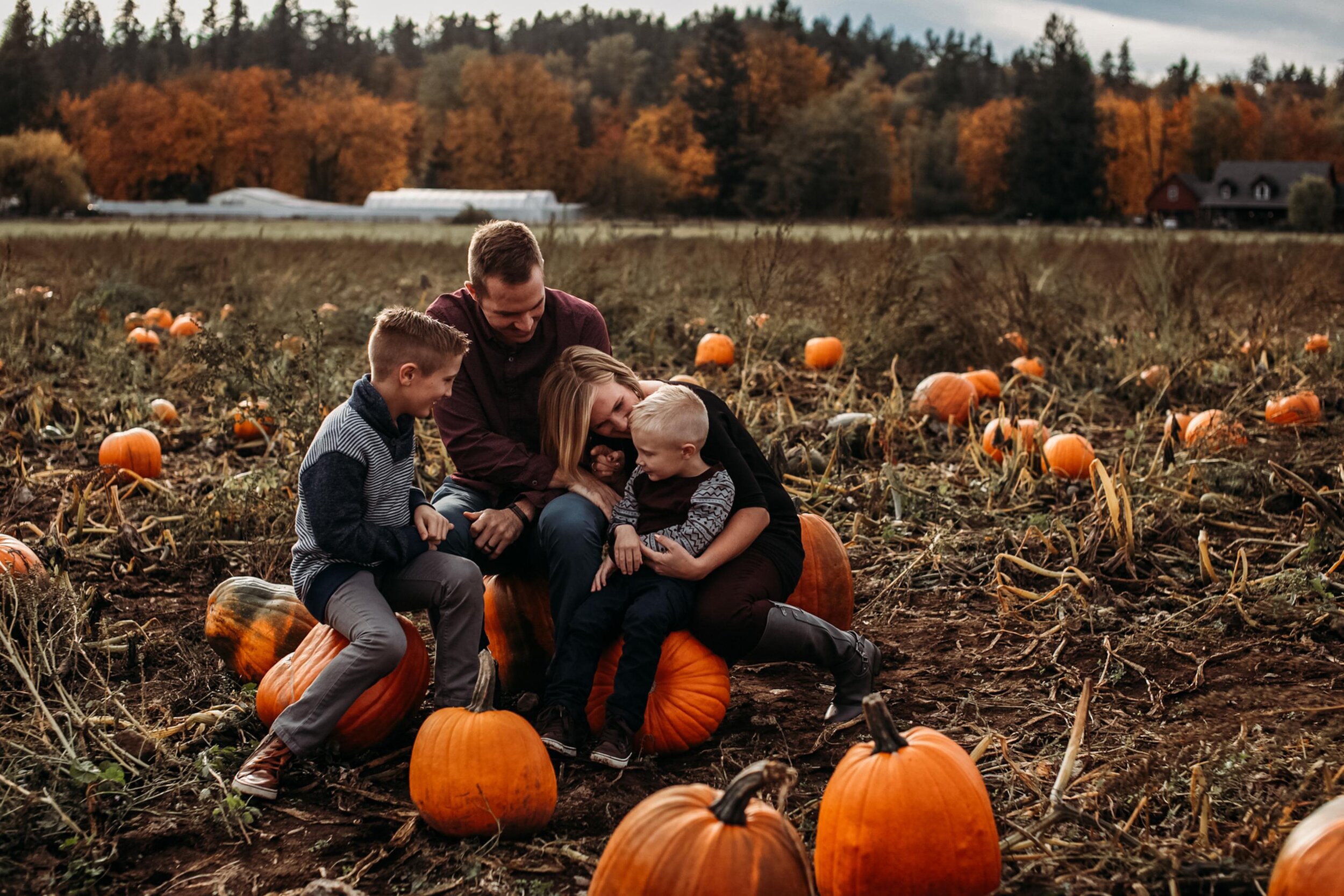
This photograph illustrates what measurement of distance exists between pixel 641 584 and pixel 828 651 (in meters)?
0.55

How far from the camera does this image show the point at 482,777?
2.29 m

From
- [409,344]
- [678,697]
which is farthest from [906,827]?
[409,344]

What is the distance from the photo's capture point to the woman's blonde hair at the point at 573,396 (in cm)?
311

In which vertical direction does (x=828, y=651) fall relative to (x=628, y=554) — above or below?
below

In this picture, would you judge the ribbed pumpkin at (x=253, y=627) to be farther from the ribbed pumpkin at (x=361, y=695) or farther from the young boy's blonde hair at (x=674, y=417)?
the young boy's blonde hair at (x=674, y=417)

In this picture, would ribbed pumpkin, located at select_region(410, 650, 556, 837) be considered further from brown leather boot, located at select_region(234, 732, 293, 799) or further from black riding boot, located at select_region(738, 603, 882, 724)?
black riding boot, located at select_region(738, 603, 882, 724)

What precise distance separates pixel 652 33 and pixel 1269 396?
333 ft

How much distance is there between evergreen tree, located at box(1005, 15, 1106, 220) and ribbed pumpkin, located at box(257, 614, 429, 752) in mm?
55388

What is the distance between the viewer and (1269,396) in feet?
19.6

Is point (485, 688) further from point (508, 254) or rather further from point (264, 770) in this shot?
point (508, 254)

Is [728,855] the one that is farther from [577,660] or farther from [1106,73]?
[1106,73]

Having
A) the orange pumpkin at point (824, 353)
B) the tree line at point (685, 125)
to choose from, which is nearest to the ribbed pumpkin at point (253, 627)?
the orange pumpkin at point (824, 353)

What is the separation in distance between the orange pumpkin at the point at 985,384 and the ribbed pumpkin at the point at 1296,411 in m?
1.39

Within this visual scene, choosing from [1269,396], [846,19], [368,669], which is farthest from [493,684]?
[846,19]
